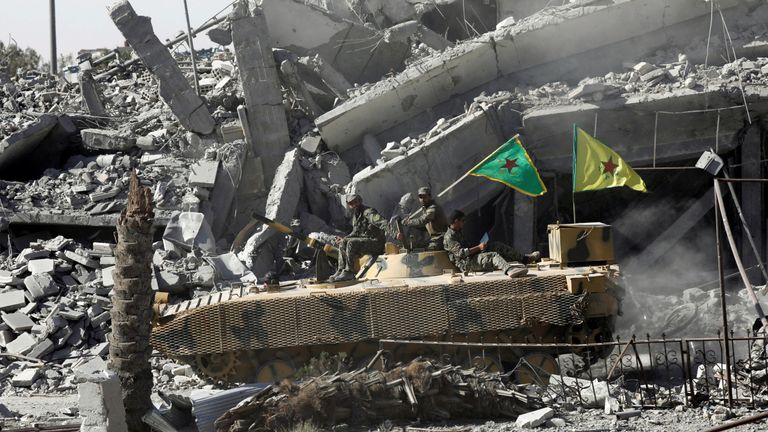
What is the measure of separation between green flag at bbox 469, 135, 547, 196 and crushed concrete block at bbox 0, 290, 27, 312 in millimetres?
7116

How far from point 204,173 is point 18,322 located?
14.9ft

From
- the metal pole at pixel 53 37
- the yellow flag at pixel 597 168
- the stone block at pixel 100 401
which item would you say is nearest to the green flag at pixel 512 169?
the yellow flag at pixel 597 168

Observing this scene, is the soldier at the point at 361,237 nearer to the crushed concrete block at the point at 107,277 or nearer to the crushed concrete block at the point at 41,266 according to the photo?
the crushed concrete block at the point at 107,277

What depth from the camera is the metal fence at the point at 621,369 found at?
44.8 feet

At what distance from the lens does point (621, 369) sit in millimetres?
14625

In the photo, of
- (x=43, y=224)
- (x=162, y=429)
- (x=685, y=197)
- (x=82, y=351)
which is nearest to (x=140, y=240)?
(x=162, y=429)

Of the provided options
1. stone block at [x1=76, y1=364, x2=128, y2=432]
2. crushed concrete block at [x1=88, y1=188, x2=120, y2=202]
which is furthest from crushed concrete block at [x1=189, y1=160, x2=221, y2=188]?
stone block at [x1=76, y1=364, x2=128, y2=432]

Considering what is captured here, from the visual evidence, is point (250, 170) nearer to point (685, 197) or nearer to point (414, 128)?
point (414, 128)

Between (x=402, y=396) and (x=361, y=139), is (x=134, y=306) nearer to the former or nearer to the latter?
(x=402, y=396)

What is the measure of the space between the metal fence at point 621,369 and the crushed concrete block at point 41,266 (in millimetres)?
6985

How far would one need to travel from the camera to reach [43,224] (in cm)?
2209

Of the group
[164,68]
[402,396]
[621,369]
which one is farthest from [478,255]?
[164,68]

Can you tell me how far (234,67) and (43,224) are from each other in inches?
225

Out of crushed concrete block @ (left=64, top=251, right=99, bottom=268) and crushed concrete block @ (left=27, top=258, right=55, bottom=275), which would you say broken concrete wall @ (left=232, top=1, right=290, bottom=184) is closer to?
crushed concrete block @ (left=64, top=251, right=99, bottom=268)
